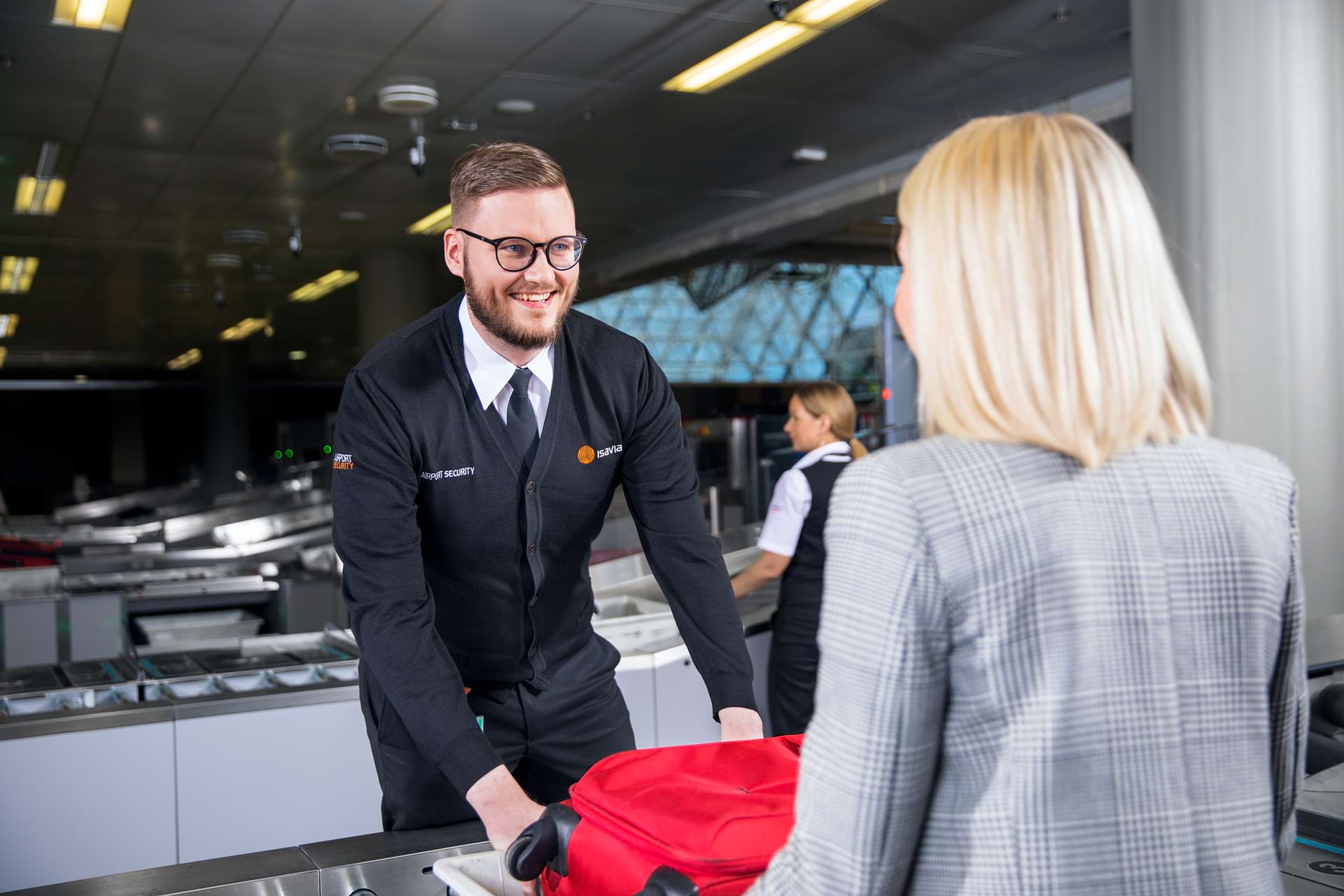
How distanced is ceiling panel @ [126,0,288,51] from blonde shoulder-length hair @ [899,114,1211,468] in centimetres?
564

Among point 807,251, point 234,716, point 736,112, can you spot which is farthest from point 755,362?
point 234,716

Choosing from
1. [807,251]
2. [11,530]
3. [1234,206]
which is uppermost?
[807,251]

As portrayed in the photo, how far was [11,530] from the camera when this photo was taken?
43.3ft

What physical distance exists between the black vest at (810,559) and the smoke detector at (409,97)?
13.0 feet

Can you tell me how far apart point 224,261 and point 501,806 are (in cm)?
1290

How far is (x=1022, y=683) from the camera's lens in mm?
863

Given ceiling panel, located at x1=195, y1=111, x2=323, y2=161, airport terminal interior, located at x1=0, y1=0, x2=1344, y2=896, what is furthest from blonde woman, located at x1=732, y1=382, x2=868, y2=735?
ceiling panel, located at x1=195, y1=111, x2=323, y2=161

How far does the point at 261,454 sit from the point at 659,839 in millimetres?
32445

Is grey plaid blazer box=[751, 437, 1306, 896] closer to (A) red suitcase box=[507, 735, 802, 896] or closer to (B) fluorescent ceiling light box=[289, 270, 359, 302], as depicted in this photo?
(A) red suitcase box=[507, 735, 802, 896]

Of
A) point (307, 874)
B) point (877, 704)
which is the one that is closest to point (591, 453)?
point (307, 874)

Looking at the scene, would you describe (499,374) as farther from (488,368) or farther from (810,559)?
(810,559)

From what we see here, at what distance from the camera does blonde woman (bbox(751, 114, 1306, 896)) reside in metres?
0.86

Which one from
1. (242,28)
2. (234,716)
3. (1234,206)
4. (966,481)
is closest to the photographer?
(966,481)

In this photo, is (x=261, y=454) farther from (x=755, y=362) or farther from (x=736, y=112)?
(x=736, y=112)
